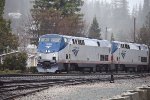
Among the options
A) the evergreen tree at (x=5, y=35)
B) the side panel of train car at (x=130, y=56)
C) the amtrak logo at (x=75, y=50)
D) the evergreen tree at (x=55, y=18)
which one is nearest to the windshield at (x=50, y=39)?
the amtrak logo at (x=75, y=50)

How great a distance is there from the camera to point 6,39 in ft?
148

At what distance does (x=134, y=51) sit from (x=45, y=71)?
18.4 metres

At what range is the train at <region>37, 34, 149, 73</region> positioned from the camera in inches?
1543

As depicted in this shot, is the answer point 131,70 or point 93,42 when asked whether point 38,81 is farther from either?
point 131,70

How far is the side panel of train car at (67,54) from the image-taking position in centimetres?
3888

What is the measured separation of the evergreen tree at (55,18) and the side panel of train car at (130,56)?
13.0 meters

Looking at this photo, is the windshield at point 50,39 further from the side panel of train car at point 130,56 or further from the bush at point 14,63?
the side panel of train car at point 130,56

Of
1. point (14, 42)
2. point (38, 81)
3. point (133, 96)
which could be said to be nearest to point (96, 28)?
point (14, 42)

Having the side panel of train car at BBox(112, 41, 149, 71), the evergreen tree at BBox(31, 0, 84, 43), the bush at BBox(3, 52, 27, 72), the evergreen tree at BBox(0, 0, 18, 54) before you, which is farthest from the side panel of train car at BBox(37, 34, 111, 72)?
the evergreen tree at BBox(31, 0, 84, 43)

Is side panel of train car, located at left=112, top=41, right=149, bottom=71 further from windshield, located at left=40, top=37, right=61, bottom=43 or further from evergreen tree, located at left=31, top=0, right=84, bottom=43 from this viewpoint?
evergreen tree, located at left=31, top=0, right=84, bottom=43

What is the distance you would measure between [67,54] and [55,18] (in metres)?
23.0

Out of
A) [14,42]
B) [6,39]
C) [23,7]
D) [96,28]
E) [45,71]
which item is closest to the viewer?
[45,71]

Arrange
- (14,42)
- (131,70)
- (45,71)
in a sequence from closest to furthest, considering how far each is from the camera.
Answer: (45,71) → (14,42) → (131,70)

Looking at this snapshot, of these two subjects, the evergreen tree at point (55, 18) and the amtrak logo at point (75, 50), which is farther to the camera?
the evergreen tree at point (55, 18)
